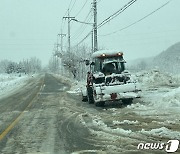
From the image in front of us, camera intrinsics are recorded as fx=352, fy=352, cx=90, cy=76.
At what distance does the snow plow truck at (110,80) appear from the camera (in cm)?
1705


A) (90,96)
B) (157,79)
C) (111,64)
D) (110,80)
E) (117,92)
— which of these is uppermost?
(111,64)

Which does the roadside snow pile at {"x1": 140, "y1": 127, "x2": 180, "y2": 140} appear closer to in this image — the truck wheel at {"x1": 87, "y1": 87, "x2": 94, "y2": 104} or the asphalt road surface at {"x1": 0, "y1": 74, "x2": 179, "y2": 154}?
the asphalt road surface at {"x1": 0, "y1": 74, "x2": 179, "y2": 154}

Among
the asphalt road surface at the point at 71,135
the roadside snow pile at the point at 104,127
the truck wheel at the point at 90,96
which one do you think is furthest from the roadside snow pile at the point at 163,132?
the truck wheel at the point at 90,96

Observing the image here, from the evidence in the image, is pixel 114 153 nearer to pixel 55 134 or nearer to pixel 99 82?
pixel 55 134

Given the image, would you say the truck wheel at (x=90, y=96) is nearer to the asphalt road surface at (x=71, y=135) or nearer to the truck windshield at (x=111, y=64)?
the truck windshield at (x=111, y=64)

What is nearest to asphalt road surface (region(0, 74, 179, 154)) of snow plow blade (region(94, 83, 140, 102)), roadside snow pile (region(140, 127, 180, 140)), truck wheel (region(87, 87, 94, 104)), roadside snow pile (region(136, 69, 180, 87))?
roadside snow pile (region(140, 127, 180, 140))

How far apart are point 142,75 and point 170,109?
25.7 meters

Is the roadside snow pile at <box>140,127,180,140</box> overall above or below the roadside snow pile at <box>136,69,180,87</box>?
below

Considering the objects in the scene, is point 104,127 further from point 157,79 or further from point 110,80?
point 157,79

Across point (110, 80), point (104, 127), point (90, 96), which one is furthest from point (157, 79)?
point (104, 127)

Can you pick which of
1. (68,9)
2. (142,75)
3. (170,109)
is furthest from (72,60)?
(170,109)

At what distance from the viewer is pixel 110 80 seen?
1817cm

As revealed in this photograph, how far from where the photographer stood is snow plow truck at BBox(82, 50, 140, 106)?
1705 centimetres

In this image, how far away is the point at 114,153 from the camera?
24.7 feet
